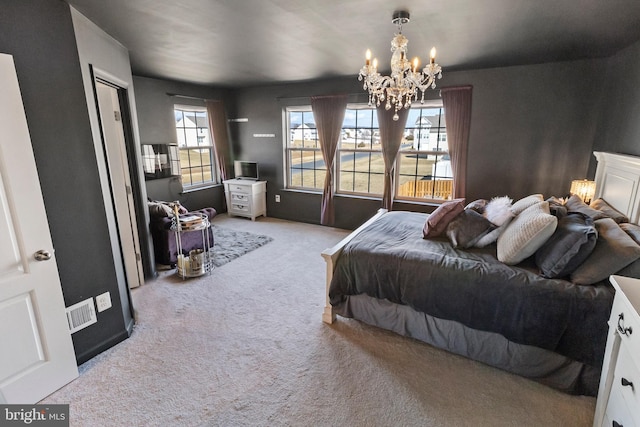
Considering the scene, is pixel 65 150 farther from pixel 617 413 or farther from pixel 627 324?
pixel 617 413

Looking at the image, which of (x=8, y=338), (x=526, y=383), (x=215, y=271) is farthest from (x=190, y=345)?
(x=526, y=383)

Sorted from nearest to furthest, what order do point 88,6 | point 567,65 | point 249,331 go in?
point 88,6
point 249,331
point 567,65

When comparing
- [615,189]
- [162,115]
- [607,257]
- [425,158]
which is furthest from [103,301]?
[615,189]

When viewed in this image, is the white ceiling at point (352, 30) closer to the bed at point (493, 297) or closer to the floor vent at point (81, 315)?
the bed at point (493, 297)

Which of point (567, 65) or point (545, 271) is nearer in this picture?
point (545, 271)

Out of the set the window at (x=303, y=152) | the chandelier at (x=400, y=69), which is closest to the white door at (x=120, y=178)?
the chandelier at (x=400, y=69)

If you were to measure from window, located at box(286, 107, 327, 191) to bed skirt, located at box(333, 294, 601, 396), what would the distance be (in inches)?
126

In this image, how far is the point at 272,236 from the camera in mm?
4914

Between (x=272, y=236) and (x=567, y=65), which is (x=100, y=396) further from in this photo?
(x=567, y=65)

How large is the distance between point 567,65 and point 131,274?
526cm

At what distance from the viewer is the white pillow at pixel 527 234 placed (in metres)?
2.02

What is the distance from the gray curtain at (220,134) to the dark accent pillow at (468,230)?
463 centimetres

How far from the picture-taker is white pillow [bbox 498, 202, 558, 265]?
2.02 meters

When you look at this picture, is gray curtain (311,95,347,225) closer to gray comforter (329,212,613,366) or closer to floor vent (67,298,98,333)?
gray comforter (329,212,613,366)
